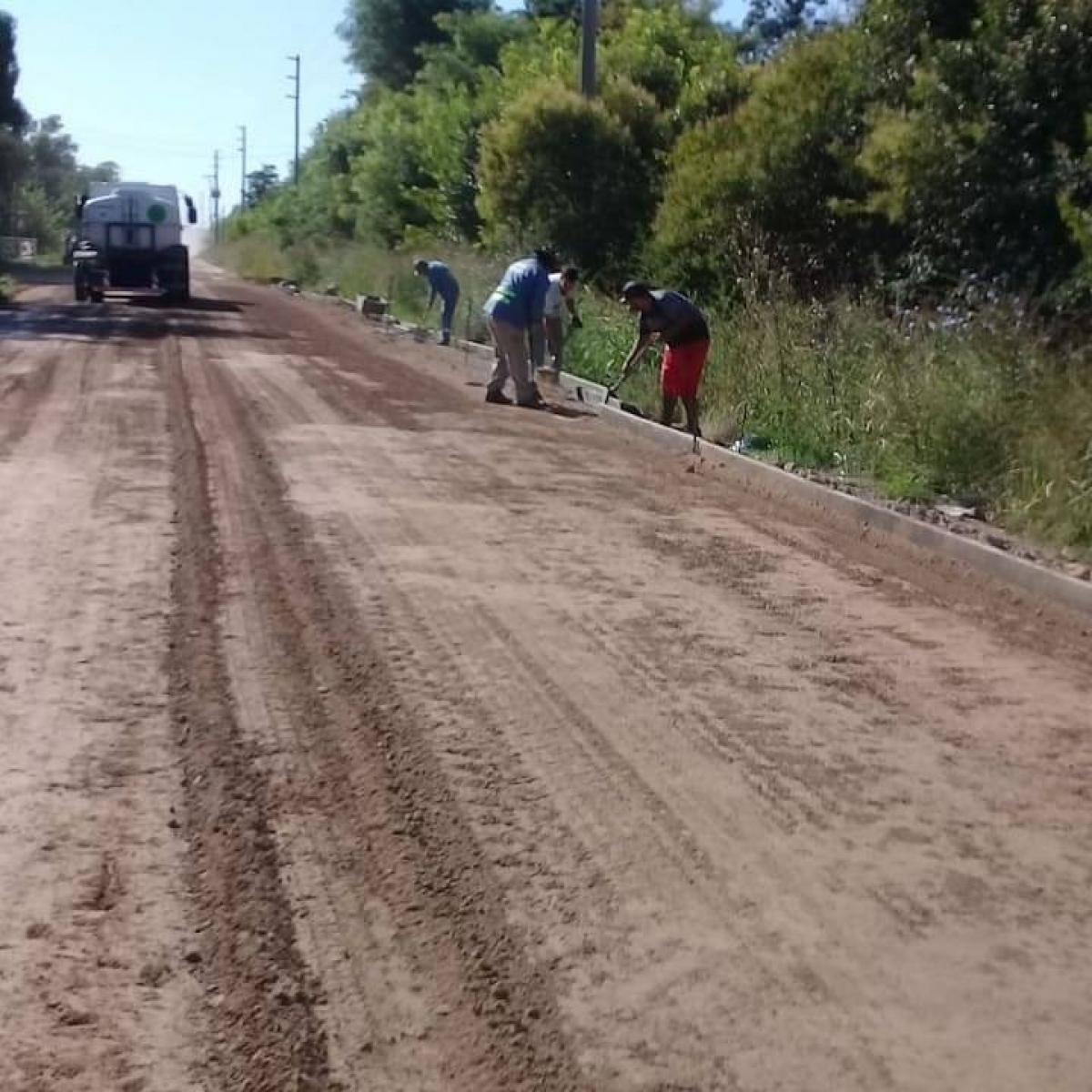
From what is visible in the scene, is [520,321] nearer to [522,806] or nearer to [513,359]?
[513,359]

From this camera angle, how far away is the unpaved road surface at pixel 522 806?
15.3ft

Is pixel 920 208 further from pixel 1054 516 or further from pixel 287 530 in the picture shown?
pixel 287 530

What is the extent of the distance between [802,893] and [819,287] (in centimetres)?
1717

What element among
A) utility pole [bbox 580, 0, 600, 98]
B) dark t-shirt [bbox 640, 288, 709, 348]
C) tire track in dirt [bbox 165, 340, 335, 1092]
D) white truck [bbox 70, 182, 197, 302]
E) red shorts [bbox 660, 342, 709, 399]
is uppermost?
utility pole [bbox 580, 0, 600, 98]

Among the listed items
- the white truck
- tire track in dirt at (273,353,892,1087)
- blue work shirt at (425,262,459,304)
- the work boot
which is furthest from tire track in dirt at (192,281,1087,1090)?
the white truck

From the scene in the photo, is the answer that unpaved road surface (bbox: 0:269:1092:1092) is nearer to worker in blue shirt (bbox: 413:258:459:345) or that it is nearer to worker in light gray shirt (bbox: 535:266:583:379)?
worker in light gray shirt (bbox: 535:266:583:379)

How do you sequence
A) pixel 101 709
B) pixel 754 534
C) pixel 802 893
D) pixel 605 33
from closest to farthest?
pixel 802 893
pixel 101 709
pixel 754 534
pixel 605 33

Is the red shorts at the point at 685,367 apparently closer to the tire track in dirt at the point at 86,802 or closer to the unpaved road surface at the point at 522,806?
the unpaved road surface at the point at 522,806

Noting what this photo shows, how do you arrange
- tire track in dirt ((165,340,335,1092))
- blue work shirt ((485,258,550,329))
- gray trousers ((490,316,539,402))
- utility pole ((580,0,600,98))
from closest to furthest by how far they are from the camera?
tire track in dirt ((165,340,335,1092)), blue work shirt ((485,258,550,329)), gray trousers ((490,316,539,402)), utility pole ((580,0,600,98))

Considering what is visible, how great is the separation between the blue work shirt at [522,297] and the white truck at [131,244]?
23.1m

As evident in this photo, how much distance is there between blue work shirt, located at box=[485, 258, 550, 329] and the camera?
20172 mm

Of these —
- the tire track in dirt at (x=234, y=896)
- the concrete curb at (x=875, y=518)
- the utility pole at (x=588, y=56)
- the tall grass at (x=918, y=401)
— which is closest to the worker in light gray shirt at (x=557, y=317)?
the tall grass at (x=918, y=401)

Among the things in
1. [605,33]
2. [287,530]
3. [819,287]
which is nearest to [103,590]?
[287,530]

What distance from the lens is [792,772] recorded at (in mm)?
6871
